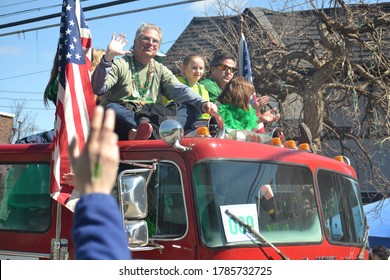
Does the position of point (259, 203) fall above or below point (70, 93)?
below

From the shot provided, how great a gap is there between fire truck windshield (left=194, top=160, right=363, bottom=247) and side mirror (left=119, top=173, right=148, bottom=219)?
355 mm

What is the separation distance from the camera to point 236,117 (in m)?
5.50

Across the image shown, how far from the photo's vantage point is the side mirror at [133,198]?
14.1ft

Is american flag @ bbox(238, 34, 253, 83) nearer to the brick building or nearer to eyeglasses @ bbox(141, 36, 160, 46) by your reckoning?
eyeglasses @ bbox(141, 36, 160, 46)

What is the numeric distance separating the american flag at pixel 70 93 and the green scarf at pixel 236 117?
1044 mm

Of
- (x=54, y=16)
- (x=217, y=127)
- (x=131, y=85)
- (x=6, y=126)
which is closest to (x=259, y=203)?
(x=217, y=127)

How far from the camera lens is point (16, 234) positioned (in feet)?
16.6

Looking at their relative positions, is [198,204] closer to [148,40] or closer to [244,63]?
[148,40]

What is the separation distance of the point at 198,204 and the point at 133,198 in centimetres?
42

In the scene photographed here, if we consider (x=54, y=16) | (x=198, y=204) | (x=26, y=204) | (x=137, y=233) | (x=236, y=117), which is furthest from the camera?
(x=54, y=16)

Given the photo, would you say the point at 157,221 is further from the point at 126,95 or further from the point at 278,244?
the point at 126,95

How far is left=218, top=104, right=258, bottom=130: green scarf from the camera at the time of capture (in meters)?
5.43

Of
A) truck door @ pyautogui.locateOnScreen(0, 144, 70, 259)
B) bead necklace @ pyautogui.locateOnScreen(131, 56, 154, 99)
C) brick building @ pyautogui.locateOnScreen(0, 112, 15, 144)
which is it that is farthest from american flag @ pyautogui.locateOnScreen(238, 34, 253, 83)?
brick building @ pyautogui.locateOnScreen(0, 112, 15, 144)

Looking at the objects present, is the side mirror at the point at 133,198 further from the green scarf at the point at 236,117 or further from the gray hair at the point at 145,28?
the gray hair at the point at 145,28
